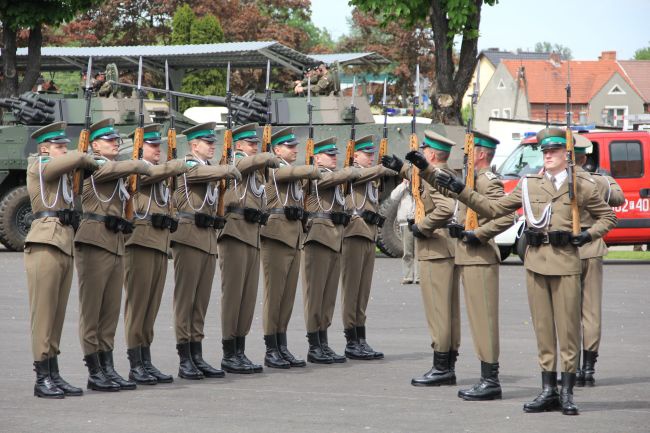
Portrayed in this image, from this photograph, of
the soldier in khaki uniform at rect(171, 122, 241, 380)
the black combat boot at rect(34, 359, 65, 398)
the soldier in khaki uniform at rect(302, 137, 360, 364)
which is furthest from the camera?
the soldier in khaki uniform at rect(302, 137, 360, 364)

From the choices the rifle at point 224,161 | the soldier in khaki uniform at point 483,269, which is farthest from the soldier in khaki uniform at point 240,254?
the soldier in khaki uniform at point 483,269

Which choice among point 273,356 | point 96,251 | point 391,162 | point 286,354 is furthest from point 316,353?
point 96,251

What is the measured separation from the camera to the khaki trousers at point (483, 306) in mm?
9773

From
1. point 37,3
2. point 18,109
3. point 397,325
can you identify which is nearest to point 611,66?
point 37,3

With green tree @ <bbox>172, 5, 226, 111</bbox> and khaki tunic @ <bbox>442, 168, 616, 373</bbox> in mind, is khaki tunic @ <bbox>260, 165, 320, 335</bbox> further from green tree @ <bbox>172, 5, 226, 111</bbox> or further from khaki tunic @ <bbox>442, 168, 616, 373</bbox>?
green tree @ <bbox>172, 5, 226, 111</bbox>

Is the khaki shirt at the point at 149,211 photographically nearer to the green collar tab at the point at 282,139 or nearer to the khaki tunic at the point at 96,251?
the khaki tunic at the point at 96,251

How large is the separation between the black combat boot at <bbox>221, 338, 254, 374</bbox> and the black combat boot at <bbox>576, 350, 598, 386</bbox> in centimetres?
259

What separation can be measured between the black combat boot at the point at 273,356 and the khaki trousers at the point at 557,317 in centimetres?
271

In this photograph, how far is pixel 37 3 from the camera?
29641 mm

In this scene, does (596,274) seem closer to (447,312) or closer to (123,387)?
(447,312)

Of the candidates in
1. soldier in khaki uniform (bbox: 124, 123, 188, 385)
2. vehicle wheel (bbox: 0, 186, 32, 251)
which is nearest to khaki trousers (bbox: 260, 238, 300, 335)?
soldier in khaki uniform (bbox: 124, 123, 188, 385)

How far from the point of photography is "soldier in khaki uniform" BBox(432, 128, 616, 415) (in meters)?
9.02

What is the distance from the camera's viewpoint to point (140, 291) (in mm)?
10273

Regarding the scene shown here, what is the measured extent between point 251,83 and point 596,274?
113ft
